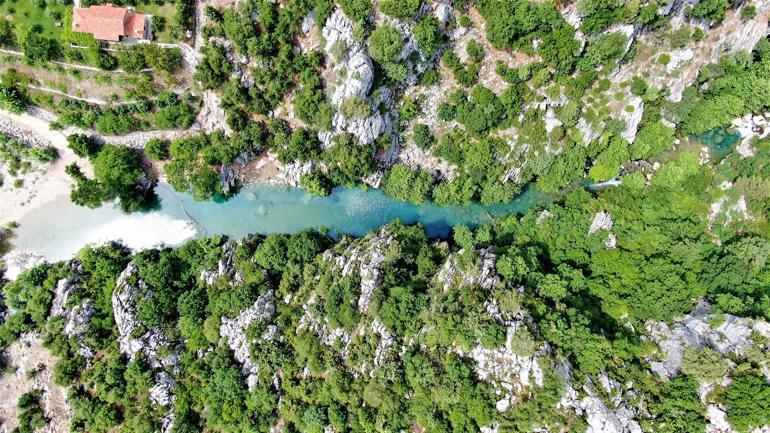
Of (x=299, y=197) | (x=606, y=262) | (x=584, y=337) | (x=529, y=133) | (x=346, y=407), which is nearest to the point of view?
(x=584, y=337)

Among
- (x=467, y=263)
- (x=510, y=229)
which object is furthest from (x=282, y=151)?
(x=510, y=229)

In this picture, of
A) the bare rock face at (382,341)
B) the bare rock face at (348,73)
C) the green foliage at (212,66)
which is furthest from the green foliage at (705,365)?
the green foliage at (212,66)

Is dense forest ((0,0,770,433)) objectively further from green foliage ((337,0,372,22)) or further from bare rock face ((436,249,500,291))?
green foliage ((337,0,372,22))

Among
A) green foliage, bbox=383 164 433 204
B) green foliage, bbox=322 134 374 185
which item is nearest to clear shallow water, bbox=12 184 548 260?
green foliage, bbox=383 164 433 204

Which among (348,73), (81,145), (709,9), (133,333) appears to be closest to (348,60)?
(348,73)

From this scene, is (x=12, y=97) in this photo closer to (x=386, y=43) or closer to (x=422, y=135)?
(x=386, y=43)

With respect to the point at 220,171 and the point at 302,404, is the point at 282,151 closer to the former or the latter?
the point at 220,171
